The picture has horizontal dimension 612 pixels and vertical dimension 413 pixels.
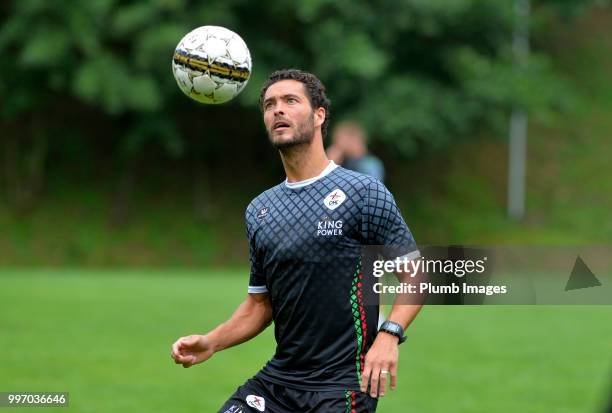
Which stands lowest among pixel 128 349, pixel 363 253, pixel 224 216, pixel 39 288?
pixel 363 253

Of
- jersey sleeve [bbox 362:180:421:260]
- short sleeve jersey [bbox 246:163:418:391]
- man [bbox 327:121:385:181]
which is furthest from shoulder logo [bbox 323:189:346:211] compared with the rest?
man [bbox 327:121:385:181]

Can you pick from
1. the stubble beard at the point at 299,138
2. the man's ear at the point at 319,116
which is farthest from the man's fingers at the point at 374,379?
the man's ear at the point at 319,116

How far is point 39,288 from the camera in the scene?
57.0 ft

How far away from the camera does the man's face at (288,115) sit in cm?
452

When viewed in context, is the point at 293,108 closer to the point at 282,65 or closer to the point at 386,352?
the point at 386,352

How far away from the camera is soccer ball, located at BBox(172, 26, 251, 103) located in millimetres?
5496

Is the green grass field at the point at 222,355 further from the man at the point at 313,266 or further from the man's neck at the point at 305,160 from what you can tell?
the man's neck at the point at 305,160

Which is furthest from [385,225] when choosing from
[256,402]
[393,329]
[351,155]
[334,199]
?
[351,155]

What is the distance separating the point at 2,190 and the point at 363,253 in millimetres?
26525

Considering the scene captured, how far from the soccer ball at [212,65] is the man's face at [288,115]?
0.94 meters

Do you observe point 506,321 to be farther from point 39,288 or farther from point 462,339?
point 39,288

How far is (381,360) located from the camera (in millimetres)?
4066

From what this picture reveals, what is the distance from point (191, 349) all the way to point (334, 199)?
106 cm

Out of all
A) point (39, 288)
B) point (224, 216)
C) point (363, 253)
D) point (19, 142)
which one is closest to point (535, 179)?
point (224, 216)
